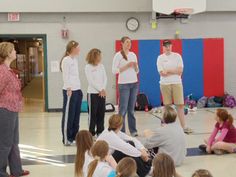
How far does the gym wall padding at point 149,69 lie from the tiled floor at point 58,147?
0.90m

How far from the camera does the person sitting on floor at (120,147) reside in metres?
4.04

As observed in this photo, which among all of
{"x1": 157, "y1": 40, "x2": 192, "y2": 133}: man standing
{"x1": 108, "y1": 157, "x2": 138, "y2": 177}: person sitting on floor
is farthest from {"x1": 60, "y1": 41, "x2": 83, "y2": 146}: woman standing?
{"x1": 108, "y1": 157, "x2": 138, "y2": 177}: person sitting on floor

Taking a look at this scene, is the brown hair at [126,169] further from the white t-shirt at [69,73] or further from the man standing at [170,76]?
the man standing at [170,76]

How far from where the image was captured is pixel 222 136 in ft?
17.2

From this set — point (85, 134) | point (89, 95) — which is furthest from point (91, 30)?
point (85, 134)

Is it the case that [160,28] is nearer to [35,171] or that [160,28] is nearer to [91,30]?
[91,30]

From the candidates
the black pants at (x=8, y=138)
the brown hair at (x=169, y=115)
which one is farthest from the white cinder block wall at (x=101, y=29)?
the black pants at (x=8, y=138)

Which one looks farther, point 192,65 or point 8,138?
point 192,65

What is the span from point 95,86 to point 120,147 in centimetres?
189

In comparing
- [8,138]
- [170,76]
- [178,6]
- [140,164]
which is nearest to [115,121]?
[140,164]

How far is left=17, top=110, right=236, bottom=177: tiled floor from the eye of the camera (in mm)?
4660

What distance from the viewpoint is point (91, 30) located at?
977 centimetres

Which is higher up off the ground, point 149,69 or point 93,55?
point 93,55

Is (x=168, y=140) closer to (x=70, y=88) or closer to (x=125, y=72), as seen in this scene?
(x=70, y=88)
